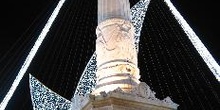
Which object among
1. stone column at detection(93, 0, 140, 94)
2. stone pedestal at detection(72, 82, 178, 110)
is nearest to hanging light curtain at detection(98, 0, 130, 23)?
stone column at detection(93, 0, 140, 94)

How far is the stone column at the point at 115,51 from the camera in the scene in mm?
9977

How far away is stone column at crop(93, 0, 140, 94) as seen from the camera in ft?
32.7

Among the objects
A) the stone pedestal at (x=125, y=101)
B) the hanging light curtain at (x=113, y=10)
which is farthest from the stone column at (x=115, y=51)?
the stone pedestal at (x=125, y=101)

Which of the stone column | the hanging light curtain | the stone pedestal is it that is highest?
the hanging light curtain

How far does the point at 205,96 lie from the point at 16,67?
33.2 feet

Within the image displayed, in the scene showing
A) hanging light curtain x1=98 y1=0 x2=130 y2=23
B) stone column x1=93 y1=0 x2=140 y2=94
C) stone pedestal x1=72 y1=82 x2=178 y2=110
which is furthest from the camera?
hanging light curtain x1=98 y1=0 x2=130 y2=23

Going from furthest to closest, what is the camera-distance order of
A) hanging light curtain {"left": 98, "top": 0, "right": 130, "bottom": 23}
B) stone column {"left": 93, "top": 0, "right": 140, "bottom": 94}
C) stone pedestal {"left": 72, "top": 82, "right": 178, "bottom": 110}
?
hanging light curtain {"left": 98, "top": 0, "right": 130, "bottom": 23} < stone column {"left": 93, "top": 0, "right": 140, "bottom": 94} < stone pedestal {"left": 72, "top": 82, "right": 178, "bottom": 110}

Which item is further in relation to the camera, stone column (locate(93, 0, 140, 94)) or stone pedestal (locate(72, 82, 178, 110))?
stone column (locate(93, 0, 140, 94))

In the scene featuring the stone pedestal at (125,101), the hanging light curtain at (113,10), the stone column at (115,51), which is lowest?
the stone pedestal at (125,101)

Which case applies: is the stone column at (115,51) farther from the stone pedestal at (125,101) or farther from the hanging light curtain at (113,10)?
the stone pedestal at (125,101)

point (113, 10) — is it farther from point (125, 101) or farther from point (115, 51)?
point (125, 101)

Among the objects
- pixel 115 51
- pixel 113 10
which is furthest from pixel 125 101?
pixel 113 10

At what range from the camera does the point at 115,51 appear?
34.3ft

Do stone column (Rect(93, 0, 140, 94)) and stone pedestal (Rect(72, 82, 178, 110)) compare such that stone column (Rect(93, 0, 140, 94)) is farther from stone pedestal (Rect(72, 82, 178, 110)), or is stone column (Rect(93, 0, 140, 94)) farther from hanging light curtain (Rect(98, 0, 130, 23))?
stone pedestal (Rect(72, 82, 178, 110))
